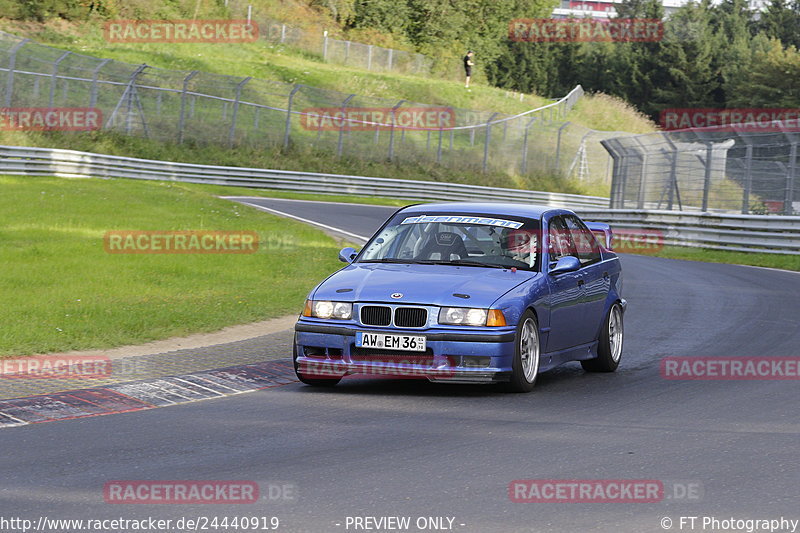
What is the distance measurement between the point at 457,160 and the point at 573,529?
154 ft

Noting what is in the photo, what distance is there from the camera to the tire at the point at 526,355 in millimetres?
8758

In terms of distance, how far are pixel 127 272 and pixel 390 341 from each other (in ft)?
29.0

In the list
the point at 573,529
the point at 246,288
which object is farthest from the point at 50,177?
the point at 573,529

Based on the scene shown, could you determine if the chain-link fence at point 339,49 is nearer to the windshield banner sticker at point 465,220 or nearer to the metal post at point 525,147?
the metal post at point 525,147

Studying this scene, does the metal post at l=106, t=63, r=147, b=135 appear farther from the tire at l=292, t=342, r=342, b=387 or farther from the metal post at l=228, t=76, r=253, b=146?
the tire at l=292, t=342, r=342, b=387

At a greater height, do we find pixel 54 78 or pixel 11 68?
pixel 11 68

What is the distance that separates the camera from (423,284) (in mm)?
8828

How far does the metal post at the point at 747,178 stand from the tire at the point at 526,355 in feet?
62.3

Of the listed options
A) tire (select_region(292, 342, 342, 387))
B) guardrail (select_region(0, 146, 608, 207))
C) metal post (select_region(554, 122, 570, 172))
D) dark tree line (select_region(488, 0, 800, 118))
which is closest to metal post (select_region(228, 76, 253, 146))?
guardrail (select_region(0, 146, 608, 207))

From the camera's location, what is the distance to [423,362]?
8594 millimetres

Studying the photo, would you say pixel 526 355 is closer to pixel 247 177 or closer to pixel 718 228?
pixel 718 228

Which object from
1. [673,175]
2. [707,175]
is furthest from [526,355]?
[673,175]

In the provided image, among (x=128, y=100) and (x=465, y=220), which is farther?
(x=128, y=100)

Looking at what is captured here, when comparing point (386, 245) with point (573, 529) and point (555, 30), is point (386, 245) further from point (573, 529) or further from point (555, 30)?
point (555, 30)
